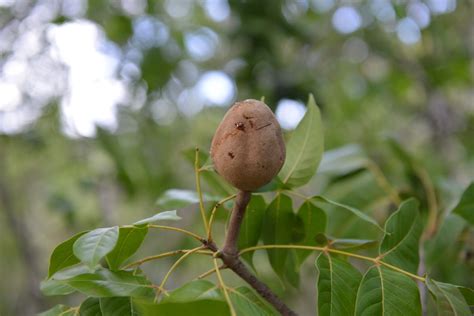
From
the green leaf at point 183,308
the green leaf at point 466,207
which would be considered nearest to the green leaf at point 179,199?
the green leaf at point 183,308

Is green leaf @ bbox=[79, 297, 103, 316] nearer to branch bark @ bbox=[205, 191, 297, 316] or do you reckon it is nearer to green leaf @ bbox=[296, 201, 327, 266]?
branch bark @ bbox=[205, 191, 297, 316]

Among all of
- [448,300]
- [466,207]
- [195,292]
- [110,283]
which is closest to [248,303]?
[195,292]

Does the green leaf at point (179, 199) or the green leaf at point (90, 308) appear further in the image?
the green leaf at point (179, 199)

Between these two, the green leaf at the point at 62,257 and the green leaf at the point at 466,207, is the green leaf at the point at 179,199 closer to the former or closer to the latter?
the green leaf at the point at 62,257

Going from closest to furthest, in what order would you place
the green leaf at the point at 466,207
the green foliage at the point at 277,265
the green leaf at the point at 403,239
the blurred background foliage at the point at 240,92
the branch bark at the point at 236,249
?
the green foliage at the point at 277,265
the branch bark at the point at 236,249
the green leaf at the point at 403,239
the green leaf at the point at 466,207
the blurred background foliage at the point at 240,92

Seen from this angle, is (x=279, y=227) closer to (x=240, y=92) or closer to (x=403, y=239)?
(x=403, y=239)

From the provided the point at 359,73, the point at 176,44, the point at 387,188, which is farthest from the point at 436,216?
the point at 359,73

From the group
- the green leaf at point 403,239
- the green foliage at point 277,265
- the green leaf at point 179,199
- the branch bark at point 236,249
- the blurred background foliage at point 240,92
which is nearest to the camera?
the green foliage at point 277,265
